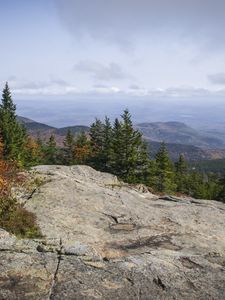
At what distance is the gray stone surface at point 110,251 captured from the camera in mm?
12719

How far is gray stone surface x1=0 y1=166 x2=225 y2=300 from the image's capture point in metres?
12.7

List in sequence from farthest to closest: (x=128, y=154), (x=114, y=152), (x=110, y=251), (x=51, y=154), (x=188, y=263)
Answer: (x=51, y=154) < (x=114, y=152) < (x=128, y=154) < (x=110, y=251) < (x=188, y=263)

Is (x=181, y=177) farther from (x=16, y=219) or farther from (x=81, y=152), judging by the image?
(x=16, y=219)

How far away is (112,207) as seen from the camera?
2375 centimetres

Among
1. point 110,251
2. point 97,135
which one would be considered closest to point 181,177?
point 97,135

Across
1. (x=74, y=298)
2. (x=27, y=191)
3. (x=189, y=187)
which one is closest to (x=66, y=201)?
(x=27, y=191)

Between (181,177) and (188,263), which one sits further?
(181,177)

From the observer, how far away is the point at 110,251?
16.4 meters

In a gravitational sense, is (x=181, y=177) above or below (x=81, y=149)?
below

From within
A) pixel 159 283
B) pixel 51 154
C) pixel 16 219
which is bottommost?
pixel 51 154

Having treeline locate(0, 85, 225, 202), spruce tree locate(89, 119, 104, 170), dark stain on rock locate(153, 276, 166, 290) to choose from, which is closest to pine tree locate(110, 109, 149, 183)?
treeline locate(0, 85, 225, 202)

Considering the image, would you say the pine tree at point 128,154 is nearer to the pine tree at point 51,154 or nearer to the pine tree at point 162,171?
the pine tree at point 162,171

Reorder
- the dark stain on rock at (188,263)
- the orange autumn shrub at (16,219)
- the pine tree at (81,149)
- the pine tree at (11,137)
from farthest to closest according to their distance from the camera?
the pine tree at (81,149)
the pine tree at (11,137)
the orange autumn shrub at (16,219)
the dark stain on rock at (188,263)

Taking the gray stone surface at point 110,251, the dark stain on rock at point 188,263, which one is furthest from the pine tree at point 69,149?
the dark stain on rock at point 188,263
